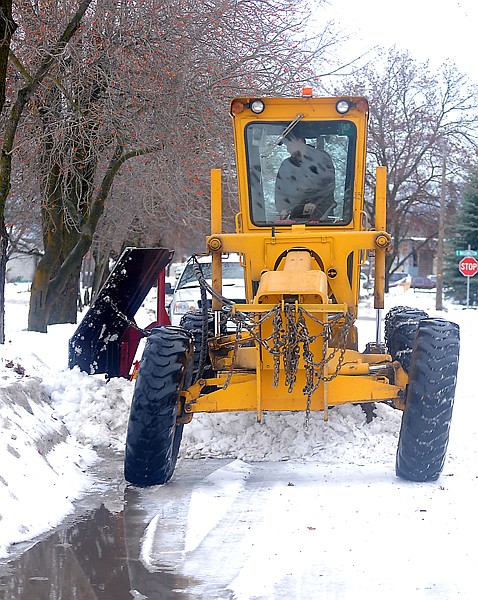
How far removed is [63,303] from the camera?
20.6m

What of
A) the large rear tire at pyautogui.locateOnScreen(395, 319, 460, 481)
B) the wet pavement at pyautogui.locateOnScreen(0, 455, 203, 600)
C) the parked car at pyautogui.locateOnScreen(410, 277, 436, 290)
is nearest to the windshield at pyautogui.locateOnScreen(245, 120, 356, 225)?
the large rear tire at pyautogui.locateOnScreen(395, 319, 460, 481)

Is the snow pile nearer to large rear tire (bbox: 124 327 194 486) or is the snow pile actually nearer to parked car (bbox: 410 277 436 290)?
large rear tire (bbox: 124 327 194 486)

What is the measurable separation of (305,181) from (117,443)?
10.2 feet

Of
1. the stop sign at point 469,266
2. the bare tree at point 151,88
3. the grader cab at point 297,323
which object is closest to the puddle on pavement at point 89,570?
the grader cab at point 297,323

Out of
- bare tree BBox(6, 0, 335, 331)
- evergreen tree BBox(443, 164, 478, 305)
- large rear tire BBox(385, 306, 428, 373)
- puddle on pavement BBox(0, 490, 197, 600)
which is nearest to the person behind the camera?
puddle on pavement BBox(0, 490, 197, 600)

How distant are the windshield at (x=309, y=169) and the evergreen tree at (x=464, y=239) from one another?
35.4m

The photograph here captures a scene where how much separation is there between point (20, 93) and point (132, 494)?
24.9 feet

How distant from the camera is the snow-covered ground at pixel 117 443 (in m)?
6.20

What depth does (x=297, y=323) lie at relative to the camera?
678cm

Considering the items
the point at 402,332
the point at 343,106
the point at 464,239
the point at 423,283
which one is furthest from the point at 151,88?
the point at 423,283

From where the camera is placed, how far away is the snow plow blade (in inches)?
409

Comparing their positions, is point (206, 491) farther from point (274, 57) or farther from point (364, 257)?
point (274, 57)

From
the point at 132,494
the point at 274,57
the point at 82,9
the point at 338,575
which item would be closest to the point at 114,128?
the point at 82,9

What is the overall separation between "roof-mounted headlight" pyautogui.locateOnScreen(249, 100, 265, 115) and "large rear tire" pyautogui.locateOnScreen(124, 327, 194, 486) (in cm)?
225
